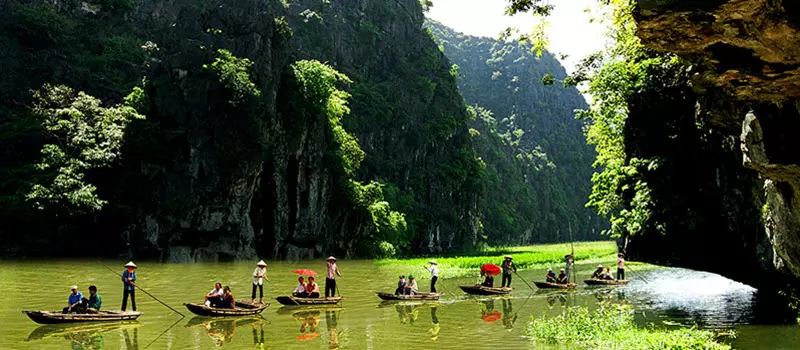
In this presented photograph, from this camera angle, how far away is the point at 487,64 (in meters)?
200

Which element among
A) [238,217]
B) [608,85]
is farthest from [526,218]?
[608,85]

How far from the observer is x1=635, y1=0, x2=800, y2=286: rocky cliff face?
26.0 feet

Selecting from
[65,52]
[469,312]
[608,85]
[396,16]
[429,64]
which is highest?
[396,16]

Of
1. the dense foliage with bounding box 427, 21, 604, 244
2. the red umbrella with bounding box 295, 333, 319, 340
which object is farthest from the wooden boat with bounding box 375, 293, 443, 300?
the dense foliage with bounding box 427, 21, 604, 244

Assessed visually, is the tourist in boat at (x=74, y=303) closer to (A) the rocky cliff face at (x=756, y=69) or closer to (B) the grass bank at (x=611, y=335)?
(B) the grass bank at (x=611, y=335)

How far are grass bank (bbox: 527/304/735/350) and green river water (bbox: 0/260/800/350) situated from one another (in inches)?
25.1

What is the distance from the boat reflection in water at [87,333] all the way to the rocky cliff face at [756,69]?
11755mm

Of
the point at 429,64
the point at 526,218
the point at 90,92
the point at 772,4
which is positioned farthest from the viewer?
the point at 526,218

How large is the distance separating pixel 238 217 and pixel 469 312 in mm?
25820

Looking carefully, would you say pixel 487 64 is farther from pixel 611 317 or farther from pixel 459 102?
pixel 611 317

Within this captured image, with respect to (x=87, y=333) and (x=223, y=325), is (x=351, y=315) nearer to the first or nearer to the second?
(x=223, y=325)

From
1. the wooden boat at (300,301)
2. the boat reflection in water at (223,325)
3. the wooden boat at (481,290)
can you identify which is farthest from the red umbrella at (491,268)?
the boat reflection in water at (223,325)

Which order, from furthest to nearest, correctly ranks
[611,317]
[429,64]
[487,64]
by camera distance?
[487,64] → [429,64] → [611,317]

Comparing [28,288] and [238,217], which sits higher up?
[238,217]
